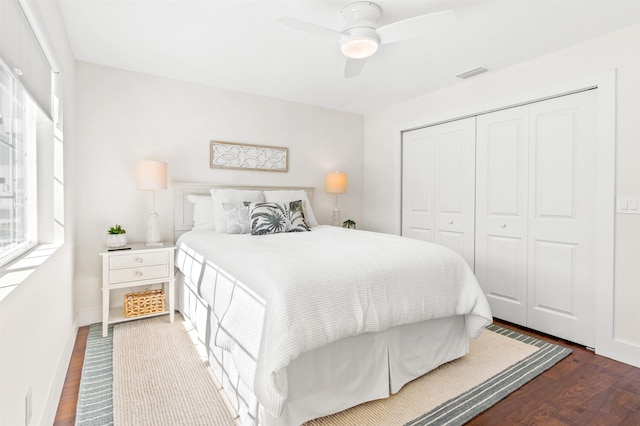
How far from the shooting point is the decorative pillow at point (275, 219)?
9.92 feet

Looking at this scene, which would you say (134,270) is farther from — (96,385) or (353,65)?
(353,65)

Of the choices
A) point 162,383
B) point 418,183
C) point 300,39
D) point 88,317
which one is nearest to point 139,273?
point 88,317

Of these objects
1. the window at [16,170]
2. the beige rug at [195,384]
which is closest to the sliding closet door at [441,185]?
the beige rug at [195,384]

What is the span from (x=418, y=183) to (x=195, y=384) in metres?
3.12

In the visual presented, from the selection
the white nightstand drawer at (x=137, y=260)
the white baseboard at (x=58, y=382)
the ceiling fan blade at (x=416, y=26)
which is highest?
the ceiling fan blade at (x=416, y=26)

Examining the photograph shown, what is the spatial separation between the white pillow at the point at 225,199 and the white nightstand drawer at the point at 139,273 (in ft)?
1.92

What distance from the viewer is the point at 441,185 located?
12.3ft

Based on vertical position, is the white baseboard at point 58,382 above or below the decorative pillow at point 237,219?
below

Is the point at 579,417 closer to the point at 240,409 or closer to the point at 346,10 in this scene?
the point at 240,409

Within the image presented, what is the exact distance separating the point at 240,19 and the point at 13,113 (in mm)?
1428

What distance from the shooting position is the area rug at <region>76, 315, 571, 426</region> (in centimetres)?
170

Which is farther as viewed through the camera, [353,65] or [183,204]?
[183,204]

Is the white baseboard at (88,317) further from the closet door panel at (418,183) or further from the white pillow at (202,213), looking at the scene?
the closet door panel at (418,183)

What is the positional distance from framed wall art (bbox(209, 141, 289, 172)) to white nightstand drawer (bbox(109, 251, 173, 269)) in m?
1.14
